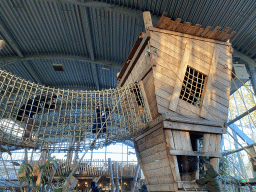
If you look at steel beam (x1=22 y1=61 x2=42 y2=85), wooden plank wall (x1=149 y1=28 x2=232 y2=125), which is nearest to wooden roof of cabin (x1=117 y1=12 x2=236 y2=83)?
wooden plank wall (x1=149 y1=28 x2=232 y2=125)

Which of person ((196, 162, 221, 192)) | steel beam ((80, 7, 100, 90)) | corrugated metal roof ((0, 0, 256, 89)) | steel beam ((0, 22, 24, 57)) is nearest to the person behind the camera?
person ((196, 162, 221, 192))

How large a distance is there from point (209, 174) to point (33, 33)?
8.99 m

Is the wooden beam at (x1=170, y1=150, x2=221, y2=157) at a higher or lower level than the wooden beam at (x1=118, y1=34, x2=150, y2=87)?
lower

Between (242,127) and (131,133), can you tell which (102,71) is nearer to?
(242,127)

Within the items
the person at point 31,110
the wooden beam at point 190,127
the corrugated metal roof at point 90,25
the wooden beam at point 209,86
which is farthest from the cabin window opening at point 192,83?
the corrugated metal roof at point 90,25

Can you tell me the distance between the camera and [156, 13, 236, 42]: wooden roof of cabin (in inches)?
142

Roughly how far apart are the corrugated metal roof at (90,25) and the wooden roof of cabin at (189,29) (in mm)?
3241

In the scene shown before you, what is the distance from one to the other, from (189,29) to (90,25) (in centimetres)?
562

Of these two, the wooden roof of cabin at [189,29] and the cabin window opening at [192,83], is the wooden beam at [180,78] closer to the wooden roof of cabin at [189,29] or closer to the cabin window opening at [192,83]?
the cabin window opening at [192,83]

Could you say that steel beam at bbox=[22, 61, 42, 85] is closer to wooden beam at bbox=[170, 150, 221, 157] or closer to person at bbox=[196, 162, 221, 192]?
wooden beam at bbox=[170, 150, 221, 157]

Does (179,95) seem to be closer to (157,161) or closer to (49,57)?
(157,161)

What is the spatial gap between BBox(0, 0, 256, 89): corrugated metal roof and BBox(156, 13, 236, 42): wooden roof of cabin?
10.6 feet

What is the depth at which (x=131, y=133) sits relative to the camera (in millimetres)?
3385

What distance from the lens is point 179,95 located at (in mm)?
3447
